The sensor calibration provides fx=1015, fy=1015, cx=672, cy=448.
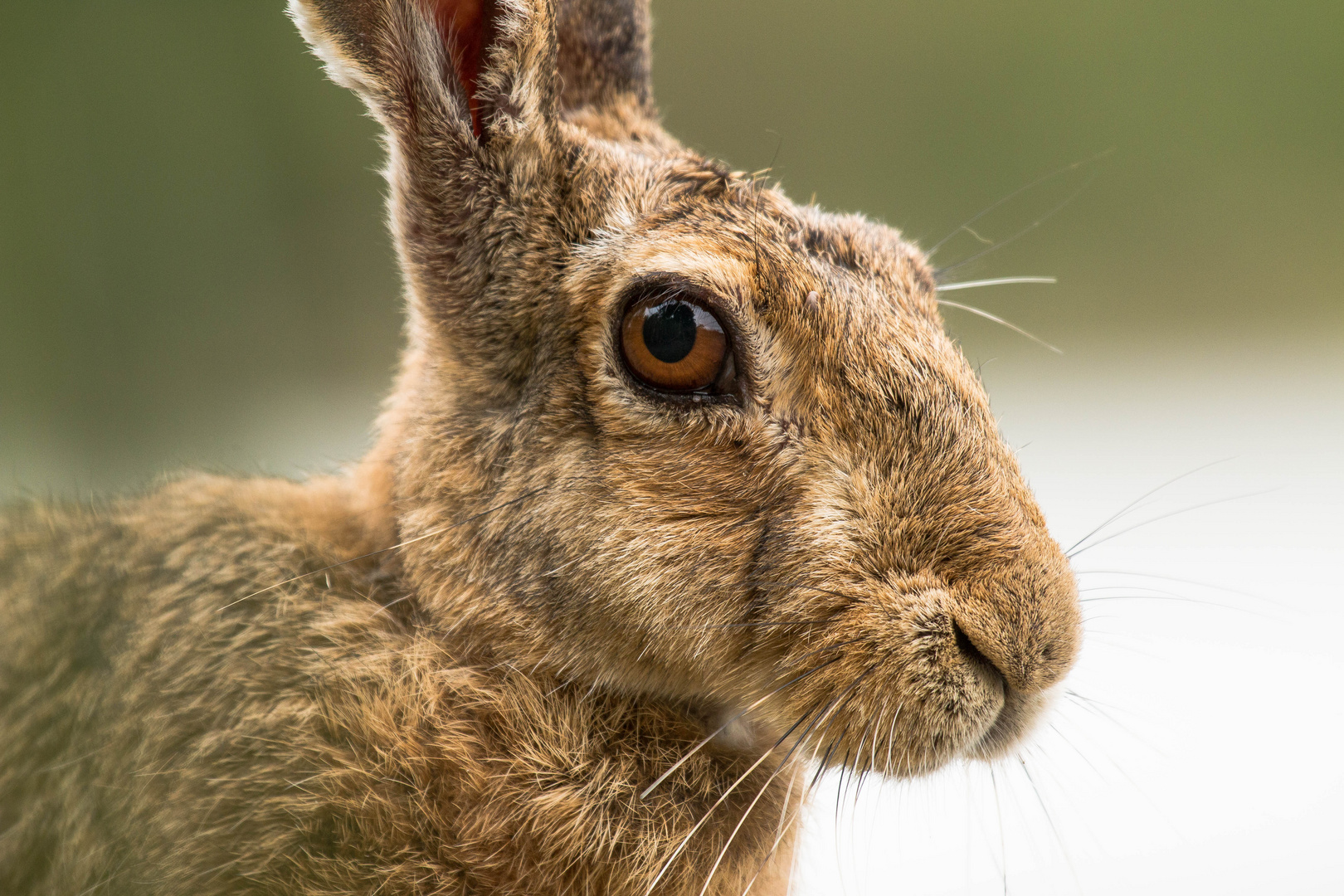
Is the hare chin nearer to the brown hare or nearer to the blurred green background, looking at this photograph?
the brown hare

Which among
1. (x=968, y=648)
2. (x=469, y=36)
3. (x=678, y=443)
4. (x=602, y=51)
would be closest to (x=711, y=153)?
(x=602, y=51)

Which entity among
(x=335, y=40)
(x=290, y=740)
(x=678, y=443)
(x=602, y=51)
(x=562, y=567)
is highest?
(x=602, y=51)

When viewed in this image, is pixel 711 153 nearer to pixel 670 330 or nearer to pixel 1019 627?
pixel 670 330

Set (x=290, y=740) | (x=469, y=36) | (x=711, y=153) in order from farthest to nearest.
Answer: (x=711, y=153), (x=469, y=36), (x=290, y=740)

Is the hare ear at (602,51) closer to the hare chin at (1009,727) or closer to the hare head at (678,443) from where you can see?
the hare head at (678,443)

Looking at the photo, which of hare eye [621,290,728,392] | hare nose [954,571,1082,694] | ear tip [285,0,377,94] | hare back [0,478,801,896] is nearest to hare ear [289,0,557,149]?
ear tip [285,0,377,94]

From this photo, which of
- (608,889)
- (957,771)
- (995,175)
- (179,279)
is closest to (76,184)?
(179,279)

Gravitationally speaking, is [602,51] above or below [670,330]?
above
